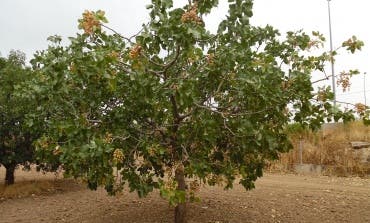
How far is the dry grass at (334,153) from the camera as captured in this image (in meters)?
14.9

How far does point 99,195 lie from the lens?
9.94 metres

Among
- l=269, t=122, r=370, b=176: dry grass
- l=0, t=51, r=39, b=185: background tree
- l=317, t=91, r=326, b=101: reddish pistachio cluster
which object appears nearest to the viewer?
l=317, t=91, r=326, b=101: reddish pistachio cluster

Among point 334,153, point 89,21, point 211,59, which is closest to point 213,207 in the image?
point 211,59

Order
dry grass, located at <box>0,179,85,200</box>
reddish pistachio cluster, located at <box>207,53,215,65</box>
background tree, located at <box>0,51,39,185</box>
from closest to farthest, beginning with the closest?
reddish pistachio cluster, located at <box>207,53,215,65</box> → background tree, located at <box>0,51,39,185</box> → dry grass, located at <box>0,179,85,200</box>

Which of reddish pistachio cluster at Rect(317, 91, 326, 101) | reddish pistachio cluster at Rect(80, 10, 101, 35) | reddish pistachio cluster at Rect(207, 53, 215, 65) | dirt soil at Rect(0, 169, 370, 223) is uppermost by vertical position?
reddish pistachio cluster at Rect(80, 10, 101, 35)

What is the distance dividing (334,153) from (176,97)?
11857mm

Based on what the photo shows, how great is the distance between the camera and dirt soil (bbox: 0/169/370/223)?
7.69 metres

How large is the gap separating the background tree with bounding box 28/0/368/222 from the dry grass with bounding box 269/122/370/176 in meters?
9.04

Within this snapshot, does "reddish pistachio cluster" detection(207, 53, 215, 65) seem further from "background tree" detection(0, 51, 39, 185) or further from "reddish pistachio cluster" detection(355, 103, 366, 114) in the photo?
"background tree" detection(0, 51, 39, 185)

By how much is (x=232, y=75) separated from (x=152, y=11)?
1.05 meters

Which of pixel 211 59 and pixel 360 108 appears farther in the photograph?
pixel 360 108

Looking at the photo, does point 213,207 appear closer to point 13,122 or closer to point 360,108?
point 360,108

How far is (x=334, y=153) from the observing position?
50.8 ft

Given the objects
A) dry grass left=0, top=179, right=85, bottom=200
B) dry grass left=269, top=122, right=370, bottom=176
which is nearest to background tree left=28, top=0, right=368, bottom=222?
dry grass left=0, top=179, right=85, bottom=200
